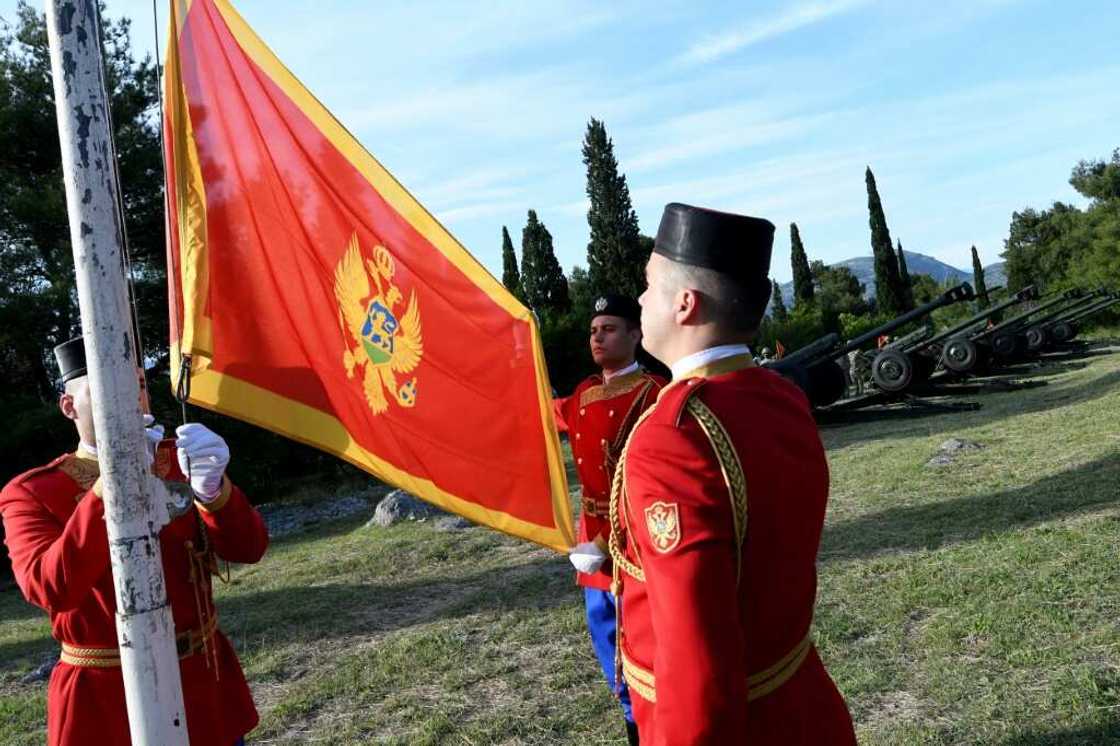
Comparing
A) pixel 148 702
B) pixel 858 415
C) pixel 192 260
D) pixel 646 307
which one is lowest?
pixel 858 415

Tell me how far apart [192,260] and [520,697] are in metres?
2.68

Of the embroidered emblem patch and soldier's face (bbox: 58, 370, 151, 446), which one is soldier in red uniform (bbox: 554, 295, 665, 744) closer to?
soldier's face (bbox: 58, 370, 151, 446)

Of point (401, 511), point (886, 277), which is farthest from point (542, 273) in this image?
point (401, 511)

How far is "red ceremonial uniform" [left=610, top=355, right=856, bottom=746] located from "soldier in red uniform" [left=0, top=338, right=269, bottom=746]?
1148mm

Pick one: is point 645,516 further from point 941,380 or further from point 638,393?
point 941,380

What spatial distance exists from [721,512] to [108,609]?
168 centimetres

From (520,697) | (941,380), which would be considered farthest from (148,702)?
(941,380)

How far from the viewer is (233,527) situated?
2.41 m

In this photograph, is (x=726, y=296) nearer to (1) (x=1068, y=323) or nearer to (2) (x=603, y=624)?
(2) (x=603, y=624)

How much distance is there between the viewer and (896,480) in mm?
8500

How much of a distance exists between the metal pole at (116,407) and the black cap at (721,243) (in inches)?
42.7

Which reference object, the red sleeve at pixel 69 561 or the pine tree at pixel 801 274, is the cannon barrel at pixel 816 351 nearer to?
the red sleeve at pixel 69 561

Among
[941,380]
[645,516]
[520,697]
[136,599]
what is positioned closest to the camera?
[645,516]

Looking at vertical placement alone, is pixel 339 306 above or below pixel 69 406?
above
